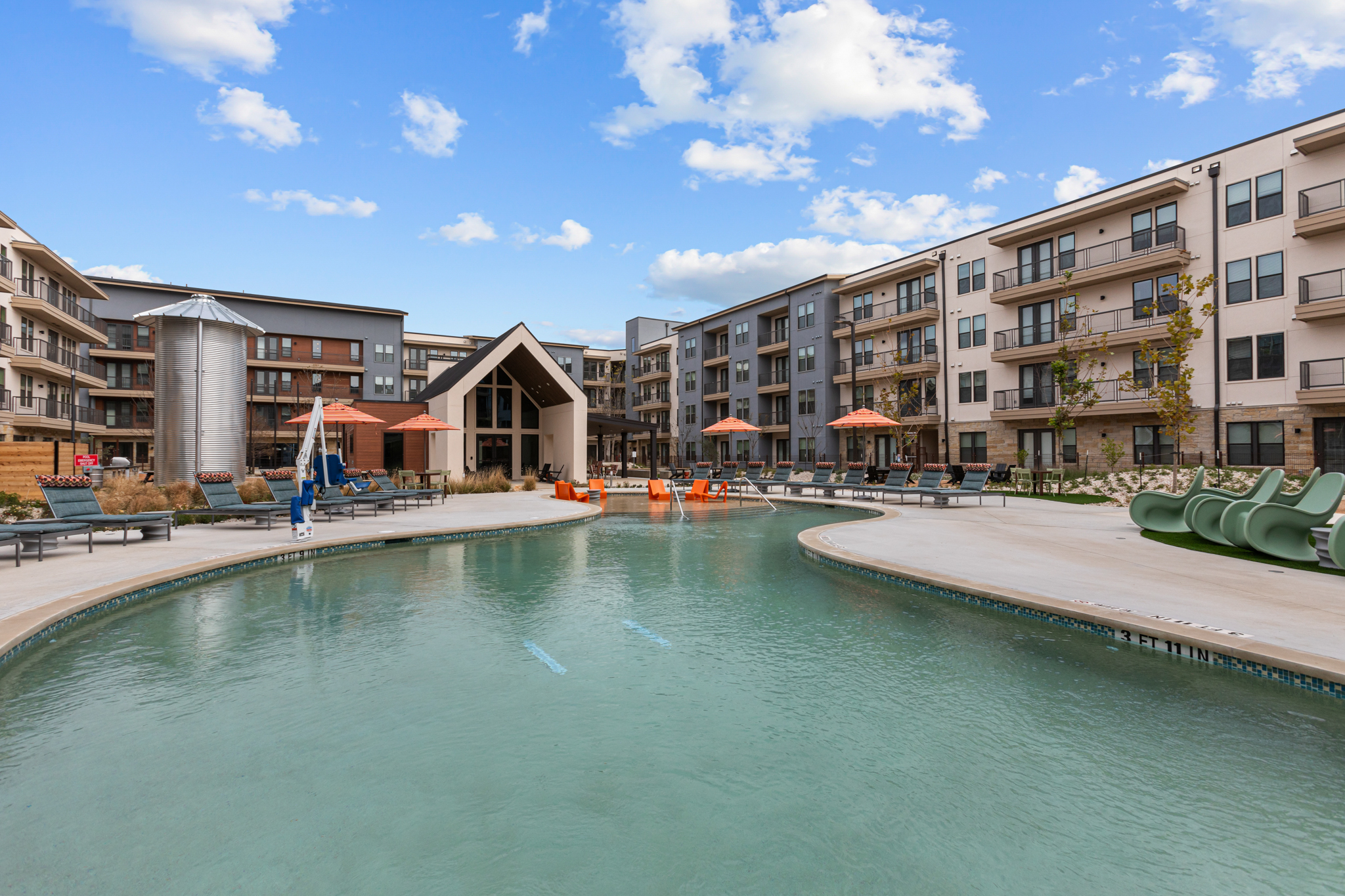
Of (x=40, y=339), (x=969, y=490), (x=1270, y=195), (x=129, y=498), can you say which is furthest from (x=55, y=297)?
(x=1270, y=195)

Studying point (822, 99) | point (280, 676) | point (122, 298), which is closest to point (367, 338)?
point (122, 298)

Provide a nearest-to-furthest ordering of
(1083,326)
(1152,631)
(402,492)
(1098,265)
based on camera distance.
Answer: (1152,631), (402,492), (1098,265), (1083,326)

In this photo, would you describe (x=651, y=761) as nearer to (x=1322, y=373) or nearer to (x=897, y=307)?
(x=1322, y=373)

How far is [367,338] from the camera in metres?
53.3

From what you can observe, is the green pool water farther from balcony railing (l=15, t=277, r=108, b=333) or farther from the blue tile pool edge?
balcony railing (l=15, t=277, r=108, b=333)

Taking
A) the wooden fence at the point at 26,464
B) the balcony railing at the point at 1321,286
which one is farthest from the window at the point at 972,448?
the wooden fence at the point at 26,464

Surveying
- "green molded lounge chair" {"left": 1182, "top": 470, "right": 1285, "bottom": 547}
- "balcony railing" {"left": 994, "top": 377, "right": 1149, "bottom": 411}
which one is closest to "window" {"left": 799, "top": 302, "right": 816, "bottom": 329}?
"balcony railing" {"left": 994, "top": 377, "right": 1149, "bottom": 411}

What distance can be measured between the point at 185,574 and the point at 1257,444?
100.0 ft

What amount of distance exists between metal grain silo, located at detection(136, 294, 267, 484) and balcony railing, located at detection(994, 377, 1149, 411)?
94.4ft

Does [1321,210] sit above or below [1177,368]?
above

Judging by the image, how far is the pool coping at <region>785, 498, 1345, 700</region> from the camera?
4.49 metres

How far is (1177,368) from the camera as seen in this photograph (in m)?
22.0

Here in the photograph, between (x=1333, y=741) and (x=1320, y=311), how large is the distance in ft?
83.1

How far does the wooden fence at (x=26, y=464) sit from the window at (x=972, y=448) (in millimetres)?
34699
